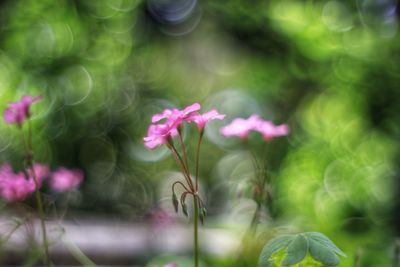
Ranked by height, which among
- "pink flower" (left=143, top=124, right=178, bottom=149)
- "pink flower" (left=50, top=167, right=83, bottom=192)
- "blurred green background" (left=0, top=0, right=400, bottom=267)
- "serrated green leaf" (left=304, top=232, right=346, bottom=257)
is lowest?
"serrated green leaf" (left=304, top=232, right=346, bottom=257)

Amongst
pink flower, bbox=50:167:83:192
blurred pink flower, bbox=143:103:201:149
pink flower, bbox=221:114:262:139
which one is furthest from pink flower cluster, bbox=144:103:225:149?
pink flower, bbox=50:167:83:192

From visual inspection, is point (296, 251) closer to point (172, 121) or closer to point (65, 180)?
point (172, 121)

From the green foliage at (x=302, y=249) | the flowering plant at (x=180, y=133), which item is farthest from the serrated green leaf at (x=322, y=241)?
the flowering plant at (x=180, y=133)

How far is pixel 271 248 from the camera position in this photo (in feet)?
2.72

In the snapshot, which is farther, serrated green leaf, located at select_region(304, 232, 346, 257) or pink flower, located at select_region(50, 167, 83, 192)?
pink flower, located at select_region(50, 167, 83, 192)

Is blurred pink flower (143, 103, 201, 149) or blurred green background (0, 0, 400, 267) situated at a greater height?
blurred green background (0, 0, 400, 267)

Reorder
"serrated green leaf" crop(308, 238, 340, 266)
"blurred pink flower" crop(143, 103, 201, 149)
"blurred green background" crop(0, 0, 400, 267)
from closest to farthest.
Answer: "serrated green leaf" crop(308, 238, 340, 266), "blurred pink flower" crop(143, 103, 201, 149), "blurred green background" crop(0, 0, 400, 267)

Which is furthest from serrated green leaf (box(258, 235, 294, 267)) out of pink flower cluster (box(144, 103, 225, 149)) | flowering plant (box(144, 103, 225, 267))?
pink flower cluster (box(144, 103, 225, 149))

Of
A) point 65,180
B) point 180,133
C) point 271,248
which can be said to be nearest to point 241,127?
point 180,133

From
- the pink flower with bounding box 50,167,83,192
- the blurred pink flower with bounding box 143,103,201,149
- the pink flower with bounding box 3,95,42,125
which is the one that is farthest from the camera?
the pink flower with bounding box 50,167,83,192

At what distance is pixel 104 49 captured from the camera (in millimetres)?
5055

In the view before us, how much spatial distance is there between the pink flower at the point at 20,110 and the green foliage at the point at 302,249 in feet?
1.86

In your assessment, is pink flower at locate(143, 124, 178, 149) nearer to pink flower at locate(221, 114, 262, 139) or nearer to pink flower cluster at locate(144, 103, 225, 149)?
pink flower cluster at locate(144, 103, 225, 149)

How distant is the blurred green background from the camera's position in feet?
10.3
